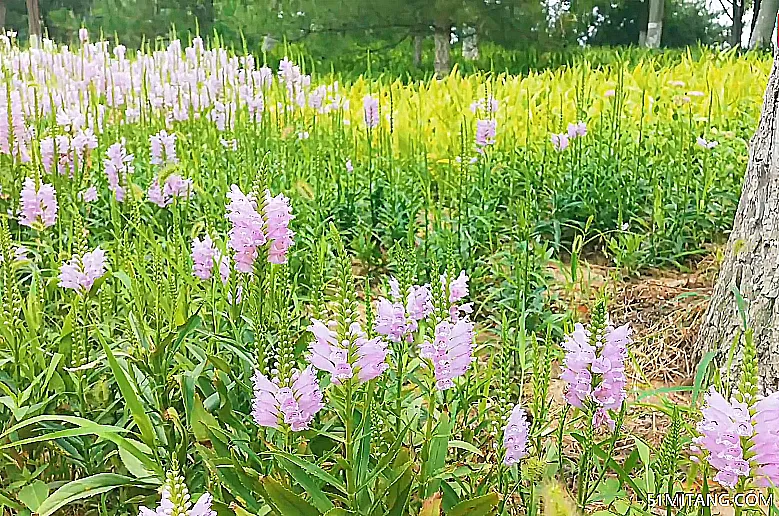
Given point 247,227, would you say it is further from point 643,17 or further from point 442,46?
point 643,17

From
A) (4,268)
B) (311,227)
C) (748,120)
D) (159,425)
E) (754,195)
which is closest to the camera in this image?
(159,425)

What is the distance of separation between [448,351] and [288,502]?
333 mm

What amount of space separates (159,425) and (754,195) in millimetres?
1563

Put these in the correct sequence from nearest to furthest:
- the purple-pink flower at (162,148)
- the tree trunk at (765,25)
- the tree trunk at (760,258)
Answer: the tree trunk at (760,258), the purple-pink flower at (162,148), the tree trunk at (765,25)

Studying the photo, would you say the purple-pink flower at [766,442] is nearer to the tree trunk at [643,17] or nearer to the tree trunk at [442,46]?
the tree trunk at [442,46]

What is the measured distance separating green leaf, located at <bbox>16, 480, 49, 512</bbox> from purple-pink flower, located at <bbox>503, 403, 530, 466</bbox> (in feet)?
2.72

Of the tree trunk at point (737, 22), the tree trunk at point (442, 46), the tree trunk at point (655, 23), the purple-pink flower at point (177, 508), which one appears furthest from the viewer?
the tree trunk at point (737, 22)

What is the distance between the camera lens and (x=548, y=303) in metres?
2.53

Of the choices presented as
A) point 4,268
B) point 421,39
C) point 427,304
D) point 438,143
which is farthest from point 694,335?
point 421,39

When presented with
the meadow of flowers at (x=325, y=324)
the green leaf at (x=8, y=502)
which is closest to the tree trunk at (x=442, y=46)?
the meadow of flowers at (x=325, y=324)

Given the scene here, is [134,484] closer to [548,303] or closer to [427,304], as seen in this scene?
[427,304]

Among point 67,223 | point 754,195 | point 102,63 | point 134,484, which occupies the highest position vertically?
point 102,63

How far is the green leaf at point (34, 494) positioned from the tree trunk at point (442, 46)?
25.8 ft

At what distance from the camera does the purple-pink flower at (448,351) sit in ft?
4.16
